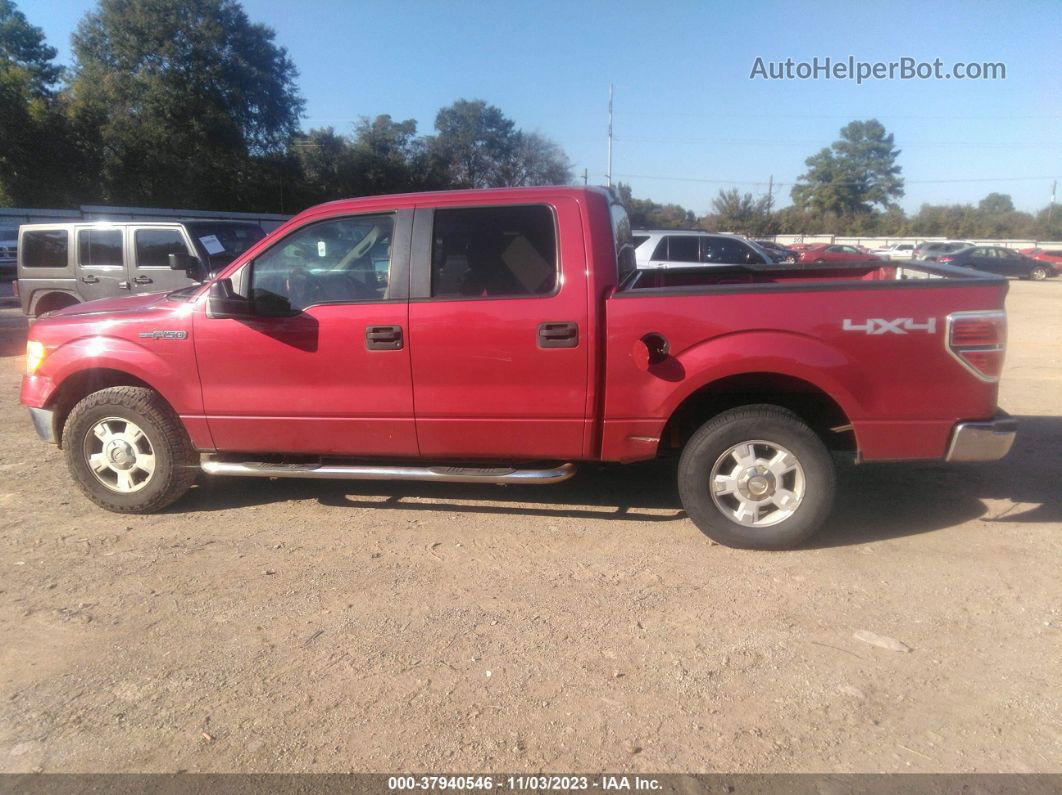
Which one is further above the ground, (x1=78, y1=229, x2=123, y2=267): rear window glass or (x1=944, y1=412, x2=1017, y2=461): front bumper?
(x1=78, y1=229, x2=123, y2=267): rear window glass

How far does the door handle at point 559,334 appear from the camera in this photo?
4.30 metres

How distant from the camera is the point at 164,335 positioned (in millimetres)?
4785

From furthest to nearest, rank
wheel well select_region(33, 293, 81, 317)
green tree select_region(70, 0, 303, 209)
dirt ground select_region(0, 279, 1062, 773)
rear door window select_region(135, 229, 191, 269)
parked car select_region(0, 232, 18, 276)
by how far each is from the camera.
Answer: green tree select_region(70, 0, 303, 209)
parked car select_region(0, 232, 18, 276)
wheel well select_region(33, 293, 81, 317)
rear door window select_region(135, 229, 191, 269)
dirt ground select_region(0, 279, 1062, 773)

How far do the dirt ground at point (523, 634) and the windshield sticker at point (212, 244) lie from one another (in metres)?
5.86

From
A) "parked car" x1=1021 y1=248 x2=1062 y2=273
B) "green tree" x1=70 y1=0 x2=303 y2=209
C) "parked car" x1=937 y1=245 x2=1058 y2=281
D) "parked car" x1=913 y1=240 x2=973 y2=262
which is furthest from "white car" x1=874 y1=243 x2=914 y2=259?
"green tree" x1=70 y1=0 x2=303 y2=209

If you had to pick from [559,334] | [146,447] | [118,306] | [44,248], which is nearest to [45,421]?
[146,447]

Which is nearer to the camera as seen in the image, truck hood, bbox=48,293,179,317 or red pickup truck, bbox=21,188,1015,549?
red pickup truck, bbox=21,188,1015,549

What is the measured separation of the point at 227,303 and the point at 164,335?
562mm

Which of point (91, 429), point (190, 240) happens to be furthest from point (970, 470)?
point (190, 240)

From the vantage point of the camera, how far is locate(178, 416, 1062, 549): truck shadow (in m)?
4.89

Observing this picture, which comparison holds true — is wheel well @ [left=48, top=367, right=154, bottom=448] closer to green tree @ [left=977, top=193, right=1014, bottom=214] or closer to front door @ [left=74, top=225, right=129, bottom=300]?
front door @ [left=74, top=225, right=129, bottom=300]

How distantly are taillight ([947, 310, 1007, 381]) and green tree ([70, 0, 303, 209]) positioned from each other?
38.7 m

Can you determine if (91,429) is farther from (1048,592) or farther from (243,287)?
(1048,592)

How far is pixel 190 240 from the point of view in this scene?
1059 centimetres
